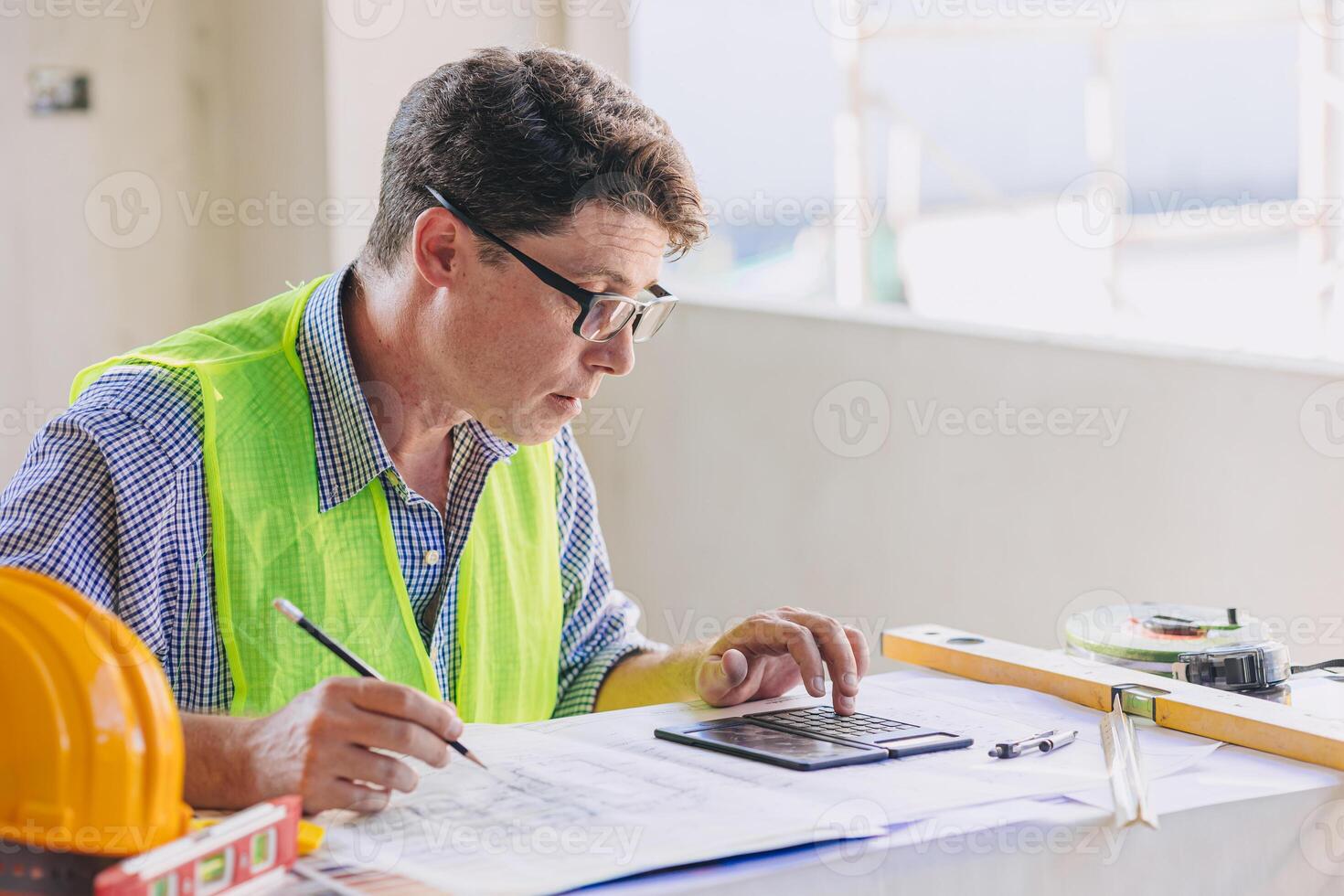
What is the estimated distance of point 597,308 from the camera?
5.07ft

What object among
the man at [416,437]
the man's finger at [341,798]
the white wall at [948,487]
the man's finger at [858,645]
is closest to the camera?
the man's finger at [341,798]

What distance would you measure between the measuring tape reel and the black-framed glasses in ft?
2.05

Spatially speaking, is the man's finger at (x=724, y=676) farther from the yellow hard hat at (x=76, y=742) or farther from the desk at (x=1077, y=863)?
the yellow hard hat at (x=76, y=742)

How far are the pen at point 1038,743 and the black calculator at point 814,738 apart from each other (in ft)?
0.14

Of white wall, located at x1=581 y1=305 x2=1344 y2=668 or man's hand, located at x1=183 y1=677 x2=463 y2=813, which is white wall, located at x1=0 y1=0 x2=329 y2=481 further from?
man's hand, located at x1=183 y1=677 x2=463 y2=813

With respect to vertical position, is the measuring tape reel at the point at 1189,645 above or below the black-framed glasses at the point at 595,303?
below

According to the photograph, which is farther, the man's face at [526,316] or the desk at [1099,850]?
the man's face at [526,316]

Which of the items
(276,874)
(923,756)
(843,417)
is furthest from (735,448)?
(276,874)

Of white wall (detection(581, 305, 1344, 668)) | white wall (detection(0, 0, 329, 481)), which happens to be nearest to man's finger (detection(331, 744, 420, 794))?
white wall (detection(581, 305, 1344, 668))

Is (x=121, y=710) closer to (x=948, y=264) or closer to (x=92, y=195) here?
(x=948, y=264)

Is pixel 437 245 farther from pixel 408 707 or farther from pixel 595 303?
pixel 408 707

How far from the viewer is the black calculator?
1.22m

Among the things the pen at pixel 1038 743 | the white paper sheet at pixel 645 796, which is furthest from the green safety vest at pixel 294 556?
the pen at pixel 1038 743

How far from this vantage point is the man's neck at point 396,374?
5.34 ft
